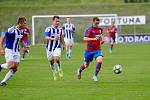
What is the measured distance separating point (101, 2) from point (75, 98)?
5713 centimetres

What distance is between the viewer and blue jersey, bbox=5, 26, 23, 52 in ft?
60.2

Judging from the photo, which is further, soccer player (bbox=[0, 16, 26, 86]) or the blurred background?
the blurred background

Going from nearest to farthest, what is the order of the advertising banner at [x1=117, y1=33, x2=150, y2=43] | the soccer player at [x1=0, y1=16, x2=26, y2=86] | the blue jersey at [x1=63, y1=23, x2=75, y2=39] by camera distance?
the soccer player at [x1=0, y1=16, x2=26, y2=86], the blue jersey at [x1=63, y1=23, x2=75, y2=39], the advertising banner at [x1=117, y1=33, x2=150, y2=43]

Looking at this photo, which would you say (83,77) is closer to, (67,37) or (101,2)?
(67,37)

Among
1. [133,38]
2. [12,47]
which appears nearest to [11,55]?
[12,47]

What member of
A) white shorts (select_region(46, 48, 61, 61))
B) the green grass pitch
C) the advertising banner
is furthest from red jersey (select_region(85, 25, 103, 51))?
the advertising banner

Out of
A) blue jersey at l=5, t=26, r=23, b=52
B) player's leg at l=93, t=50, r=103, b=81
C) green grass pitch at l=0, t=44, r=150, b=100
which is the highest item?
blue jersey at l=5, t=26, r=23, b=52

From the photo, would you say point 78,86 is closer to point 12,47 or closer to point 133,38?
point 12,47

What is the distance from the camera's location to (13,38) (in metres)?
18.5

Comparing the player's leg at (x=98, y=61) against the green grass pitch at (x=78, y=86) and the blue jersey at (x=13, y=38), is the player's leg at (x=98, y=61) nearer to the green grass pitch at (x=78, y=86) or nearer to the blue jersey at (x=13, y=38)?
the green grass pitch at (x=78, y=86)

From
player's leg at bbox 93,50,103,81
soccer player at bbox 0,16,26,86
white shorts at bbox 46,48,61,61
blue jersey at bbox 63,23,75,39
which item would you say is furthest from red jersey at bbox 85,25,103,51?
blue jersey at bbox 63,23,75,39

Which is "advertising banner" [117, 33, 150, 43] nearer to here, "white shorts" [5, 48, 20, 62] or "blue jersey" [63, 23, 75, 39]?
"blue jersey" [63, 23, 75, 39]

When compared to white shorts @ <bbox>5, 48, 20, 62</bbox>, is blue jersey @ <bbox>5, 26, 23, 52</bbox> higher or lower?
higher

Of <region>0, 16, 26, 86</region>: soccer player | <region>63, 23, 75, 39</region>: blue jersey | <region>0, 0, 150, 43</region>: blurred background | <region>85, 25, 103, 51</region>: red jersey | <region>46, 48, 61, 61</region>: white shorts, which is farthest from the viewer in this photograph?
<region>0, 0, 150, 43</region>: blurred background
